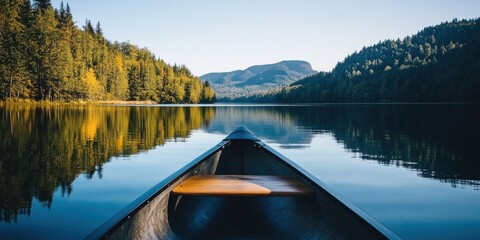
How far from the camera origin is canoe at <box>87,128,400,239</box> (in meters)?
3.38

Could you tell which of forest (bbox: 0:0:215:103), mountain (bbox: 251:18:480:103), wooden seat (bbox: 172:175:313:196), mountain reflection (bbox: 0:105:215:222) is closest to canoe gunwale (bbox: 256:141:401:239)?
wooden seat (bbox: 172:175:313:196)

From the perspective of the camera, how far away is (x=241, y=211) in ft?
18.8

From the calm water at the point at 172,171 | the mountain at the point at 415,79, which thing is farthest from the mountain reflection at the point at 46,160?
the mountain at the point at 415,79

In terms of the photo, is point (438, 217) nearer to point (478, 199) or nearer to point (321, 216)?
point (478, 199)

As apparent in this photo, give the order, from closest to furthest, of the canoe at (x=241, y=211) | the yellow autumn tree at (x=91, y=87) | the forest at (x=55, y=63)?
the canoe at (x=241, y=211) → the forest at (x=55, y=63) → the yellow autumn tree at (x=91, y=87)

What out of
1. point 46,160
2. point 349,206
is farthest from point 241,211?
point 46,160

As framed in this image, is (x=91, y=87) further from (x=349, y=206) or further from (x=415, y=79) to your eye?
(x=415, y=79)

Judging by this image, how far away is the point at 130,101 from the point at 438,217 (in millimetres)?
116976

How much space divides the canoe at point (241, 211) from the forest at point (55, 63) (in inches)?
2504

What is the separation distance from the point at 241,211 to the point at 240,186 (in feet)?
3.34

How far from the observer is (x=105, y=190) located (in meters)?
8.01

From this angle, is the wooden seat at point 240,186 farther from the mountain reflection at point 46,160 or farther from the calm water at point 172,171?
the mountain reflection at point 46,160

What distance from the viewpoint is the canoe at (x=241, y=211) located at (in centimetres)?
338

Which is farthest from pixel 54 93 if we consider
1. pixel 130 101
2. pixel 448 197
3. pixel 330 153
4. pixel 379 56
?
pixel 379 56
